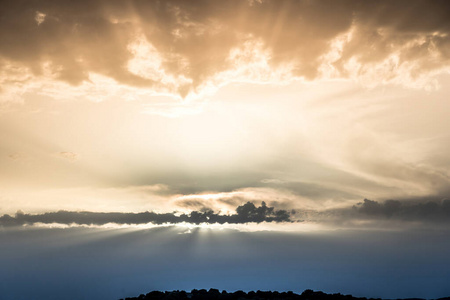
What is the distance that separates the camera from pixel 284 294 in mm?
79188

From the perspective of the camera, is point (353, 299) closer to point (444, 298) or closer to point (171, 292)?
point (444, 298)

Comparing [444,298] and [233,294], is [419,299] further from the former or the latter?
[233,294]

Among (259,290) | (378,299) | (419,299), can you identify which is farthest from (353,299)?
(259,290)

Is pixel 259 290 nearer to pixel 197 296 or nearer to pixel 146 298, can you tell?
pixel 197 296

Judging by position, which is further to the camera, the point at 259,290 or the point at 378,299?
the point at 259,290

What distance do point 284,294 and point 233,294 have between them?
844cm

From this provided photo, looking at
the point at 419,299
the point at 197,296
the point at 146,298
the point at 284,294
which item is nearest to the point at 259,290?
the point at 284,294

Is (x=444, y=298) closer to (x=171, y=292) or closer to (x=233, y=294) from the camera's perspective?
(x=233, y=294)

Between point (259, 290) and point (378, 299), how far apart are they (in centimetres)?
1941

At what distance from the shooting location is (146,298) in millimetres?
79875

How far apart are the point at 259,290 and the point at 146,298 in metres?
19.1

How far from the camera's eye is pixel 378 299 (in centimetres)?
7681

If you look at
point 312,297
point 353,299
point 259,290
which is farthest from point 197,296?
point 353,299

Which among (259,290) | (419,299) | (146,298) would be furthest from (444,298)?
(146,298)
